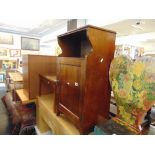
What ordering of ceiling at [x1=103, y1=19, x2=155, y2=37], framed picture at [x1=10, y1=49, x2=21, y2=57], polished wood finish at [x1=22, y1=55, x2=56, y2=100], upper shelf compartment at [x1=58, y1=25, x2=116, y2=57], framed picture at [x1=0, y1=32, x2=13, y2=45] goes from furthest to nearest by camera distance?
1. framed picture at [x1=10, y1=49, x2=21, y2=57]
2. framed picture at [x1=0, y1=32, x2=13, y2=45]
3. ceiling at [x1=103, y1=19, x2=155, y2=37]
4. polished wood finish at [x1=22, y1=55, x2=56, y2=100]
5. upper shelf compartment at [x1=58, y1=25, x2=116, y2=57]

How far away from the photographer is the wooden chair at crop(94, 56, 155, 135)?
0.77 m

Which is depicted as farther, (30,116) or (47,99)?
(30,116)

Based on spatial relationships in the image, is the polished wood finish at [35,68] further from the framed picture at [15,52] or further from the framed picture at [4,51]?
the framed picture at [15,52]

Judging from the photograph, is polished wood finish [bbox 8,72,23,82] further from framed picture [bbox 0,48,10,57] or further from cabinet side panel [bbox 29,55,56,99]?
framed picture [bbox 0,48,10,57]

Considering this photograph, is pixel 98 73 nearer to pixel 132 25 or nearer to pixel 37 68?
pixel 37 68

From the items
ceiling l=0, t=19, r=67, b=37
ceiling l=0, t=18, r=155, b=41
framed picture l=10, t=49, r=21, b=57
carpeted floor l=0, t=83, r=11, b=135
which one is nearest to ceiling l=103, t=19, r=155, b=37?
ceiling l=0, t=18, r=155, b=41

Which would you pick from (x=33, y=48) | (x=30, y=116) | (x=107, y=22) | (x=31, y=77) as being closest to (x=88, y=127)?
(x=31, y=77)

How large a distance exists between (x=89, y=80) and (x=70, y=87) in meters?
0.22

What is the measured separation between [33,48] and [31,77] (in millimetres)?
5033

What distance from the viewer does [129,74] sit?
87cm

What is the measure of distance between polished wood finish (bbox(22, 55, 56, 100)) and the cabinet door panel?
85 cm

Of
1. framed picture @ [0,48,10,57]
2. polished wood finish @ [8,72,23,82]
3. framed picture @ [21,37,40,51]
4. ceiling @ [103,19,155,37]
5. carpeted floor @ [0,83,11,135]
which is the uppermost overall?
ceiling @ [103,19,155,37]

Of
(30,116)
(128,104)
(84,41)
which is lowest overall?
(30,116)
